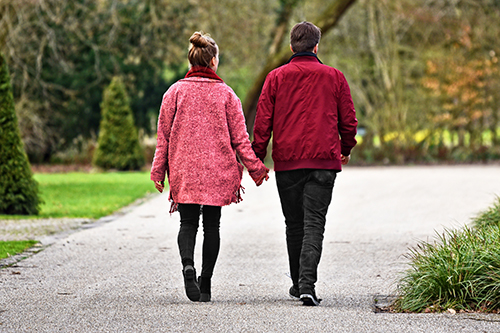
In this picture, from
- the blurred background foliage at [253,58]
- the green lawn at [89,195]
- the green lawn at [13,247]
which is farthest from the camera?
the blurred background foliage at [253,58]

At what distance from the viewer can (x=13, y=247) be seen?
718 centimetres

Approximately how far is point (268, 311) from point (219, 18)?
2220 cm

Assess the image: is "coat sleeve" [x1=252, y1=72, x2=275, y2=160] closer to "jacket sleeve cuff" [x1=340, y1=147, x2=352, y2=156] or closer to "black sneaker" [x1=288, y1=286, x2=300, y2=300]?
"jacket sleeve cuff" [x1=340, y1=147, x2=352, y2=156]

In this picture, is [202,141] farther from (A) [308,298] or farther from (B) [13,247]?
(B) [13,247]

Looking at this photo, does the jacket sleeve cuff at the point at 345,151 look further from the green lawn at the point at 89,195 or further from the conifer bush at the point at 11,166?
the conifer bush at the point at 11,166

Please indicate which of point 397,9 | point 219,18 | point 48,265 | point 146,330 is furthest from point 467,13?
point 146,330

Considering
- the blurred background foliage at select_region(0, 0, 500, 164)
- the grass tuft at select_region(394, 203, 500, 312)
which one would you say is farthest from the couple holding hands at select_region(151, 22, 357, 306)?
the blurred background foliage at select_region(0, 0, 500, 164)

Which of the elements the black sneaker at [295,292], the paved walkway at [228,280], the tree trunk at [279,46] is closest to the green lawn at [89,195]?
the paved walkway at [228,280]

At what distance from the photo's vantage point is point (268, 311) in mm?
4277

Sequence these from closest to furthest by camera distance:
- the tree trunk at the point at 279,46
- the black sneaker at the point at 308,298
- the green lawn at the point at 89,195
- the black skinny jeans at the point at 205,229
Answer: the black sneaker at the point at 308,298 → the black skinny jeans at the point at 205,229 → the green lawn at the point at 89,195 → the tree trunk at the point at 279,46

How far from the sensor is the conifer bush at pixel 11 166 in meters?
10.1

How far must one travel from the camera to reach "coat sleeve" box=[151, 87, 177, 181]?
4.68 metres

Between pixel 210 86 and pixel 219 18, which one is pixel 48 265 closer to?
pixel 210 86

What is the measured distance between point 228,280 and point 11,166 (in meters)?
5.52
